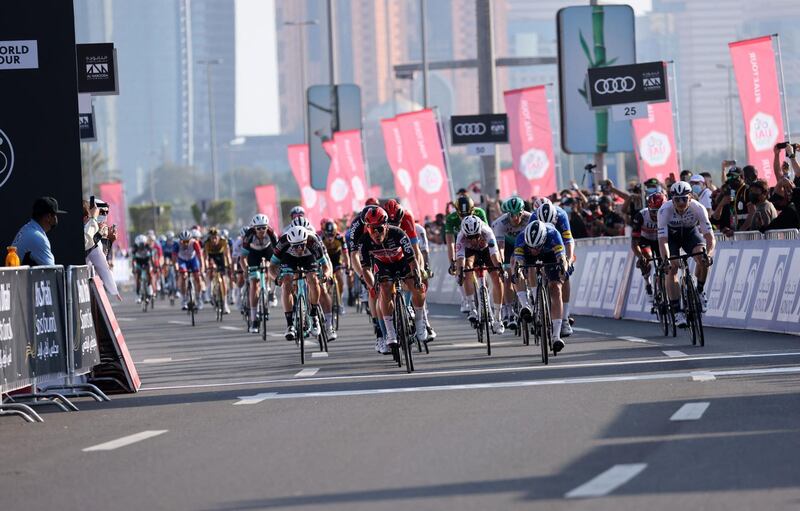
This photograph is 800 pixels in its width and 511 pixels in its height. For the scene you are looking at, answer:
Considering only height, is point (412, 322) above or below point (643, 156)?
below

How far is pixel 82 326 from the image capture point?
15750 millimetres

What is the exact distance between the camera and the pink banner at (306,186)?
56844mm

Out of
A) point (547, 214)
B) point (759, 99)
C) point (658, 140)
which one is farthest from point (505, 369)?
point (658, 140)

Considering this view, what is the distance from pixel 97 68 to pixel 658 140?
1121 cm

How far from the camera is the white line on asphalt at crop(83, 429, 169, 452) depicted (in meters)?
11.5

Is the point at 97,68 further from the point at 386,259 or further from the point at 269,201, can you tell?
the point at 269,201

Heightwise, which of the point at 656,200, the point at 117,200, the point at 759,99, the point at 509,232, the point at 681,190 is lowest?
the point at 509,232

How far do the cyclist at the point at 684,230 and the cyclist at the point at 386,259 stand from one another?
3.13m

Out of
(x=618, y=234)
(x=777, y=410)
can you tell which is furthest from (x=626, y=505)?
(x=618, y=234)

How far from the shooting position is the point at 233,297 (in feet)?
146

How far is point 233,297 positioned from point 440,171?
22.8 ft

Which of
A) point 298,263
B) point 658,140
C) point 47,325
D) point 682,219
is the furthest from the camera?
point 658,140

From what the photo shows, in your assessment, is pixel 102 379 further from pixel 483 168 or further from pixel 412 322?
pixel 483 168

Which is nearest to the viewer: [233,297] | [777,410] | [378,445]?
[378,445]
